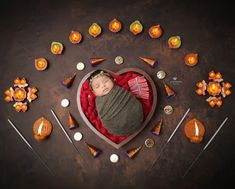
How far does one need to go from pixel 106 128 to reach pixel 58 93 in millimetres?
608

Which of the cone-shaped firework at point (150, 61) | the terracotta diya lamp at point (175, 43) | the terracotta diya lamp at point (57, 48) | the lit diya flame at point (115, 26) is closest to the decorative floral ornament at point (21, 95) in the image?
the terracotta diya lamp at point (57, 48)

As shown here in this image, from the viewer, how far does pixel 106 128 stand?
2318 mm

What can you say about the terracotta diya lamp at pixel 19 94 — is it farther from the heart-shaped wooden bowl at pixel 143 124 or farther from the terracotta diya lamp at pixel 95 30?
the terracotta diya lamp at pixel 95 30

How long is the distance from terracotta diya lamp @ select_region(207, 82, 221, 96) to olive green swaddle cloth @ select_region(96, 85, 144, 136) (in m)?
0.64

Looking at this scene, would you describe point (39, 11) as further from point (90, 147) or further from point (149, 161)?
point (149, 161)

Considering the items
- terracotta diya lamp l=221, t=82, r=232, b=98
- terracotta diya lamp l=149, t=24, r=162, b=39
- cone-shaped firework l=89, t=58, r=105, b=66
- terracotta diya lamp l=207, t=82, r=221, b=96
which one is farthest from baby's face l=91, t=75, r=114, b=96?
terracotta diya lamp l=221, t=82, r=232, b=98

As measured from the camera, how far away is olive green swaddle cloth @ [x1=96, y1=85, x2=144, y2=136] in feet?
7.22

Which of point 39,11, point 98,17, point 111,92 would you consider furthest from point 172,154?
point 39,11

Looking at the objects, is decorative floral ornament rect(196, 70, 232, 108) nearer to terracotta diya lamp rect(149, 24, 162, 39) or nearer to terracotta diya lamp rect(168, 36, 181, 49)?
terracotta diya lamp rect(168, 36, 181, 49)

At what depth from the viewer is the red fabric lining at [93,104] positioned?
244 centimetres

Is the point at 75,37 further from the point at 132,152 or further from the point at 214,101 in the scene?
the point at 214,101

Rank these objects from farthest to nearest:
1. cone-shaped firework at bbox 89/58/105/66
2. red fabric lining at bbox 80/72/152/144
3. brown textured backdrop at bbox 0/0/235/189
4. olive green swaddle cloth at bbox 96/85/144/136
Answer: cone-shaped firework at bbox 89/58/105/66
brown textured backdrop at bbox 0/0/235/189
red fabric lining at bbox 80/72/152/144
olive green swaddle cloth at bbox 96/85/144/136

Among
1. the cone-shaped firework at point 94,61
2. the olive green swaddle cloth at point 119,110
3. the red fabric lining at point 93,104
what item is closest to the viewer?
the olive green swaddle cloth at point 119,110

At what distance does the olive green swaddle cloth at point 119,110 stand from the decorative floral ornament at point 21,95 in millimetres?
702
